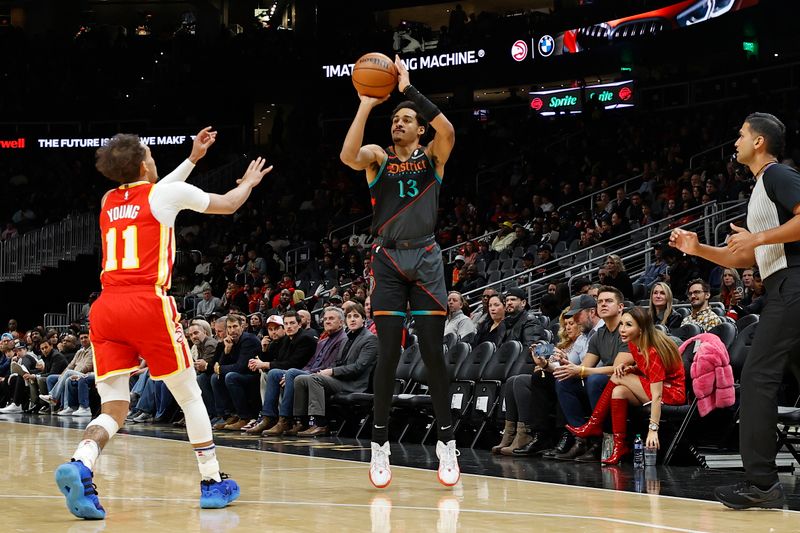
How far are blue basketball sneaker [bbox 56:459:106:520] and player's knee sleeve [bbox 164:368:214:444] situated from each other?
1.83ft

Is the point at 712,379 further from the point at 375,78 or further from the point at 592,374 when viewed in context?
the point at 375,78

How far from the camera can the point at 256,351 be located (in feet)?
35.8

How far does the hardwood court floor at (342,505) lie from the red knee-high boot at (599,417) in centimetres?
143

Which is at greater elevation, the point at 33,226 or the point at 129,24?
the point at 129,24

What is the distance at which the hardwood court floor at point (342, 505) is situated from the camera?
4219 millimetres

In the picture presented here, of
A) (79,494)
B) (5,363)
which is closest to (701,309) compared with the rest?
(79,494)

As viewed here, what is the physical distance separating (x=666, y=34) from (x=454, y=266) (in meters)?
A: 8.18

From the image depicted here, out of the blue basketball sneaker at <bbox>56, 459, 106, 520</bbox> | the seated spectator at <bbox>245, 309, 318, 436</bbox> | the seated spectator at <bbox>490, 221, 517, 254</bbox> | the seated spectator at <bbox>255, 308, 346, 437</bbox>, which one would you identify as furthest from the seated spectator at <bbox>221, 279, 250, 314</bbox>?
the blue basketball sneaker at <bbox>56, 459, 106, 520</bbox>

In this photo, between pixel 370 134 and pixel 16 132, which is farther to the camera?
pixel 16 132

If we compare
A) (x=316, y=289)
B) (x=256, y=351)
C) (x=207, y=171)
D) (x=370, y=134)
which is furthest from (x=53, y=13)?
(x=256, y=351)

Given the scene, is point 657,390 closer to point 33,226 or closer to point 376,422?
point 376,422

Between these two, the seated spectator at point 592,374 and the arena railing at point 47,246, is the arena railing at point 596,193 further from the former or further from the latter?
the arena railing at point 47,246

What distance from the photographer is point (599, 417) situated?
7.34 m

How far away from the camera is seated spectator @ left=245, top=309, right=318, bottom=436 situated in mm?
10336
